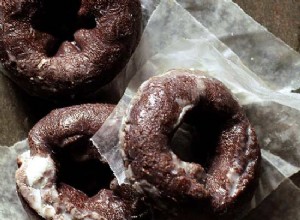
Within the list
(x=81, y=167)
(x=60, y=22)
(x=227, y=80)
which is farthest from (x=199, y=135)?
(x=60, y=22)

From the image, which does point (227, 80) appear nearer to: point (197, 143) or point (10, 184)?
point (197, 143)

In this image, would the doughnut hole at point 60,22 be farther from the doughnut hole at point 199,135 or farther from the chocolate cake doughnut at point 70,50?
the doughnut hole at point 199,135

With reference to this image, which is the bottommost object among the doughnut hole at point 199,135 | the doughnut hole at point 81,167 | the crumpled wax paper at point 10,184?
the crumpled wax paper at point 10,184

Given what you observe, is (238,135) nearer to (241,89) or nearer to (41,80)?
(241,89)

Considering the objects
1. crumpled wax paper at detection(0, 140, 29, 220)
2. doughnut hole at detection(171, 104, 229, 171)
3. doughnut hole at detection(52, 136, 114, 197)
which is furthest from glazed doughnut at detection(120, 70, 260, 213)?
crumpled wax paper at detection(0, 140, 29, 220)

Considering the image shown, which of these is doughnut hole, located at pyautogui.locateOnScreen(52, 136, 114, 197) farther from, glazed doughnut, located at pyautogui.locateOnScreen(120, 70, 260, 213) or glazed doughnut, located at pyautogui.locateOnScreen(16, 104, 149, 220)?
glazed doughnut, located at pyautogui.locateOnScreen(120, 70, 260, 213)

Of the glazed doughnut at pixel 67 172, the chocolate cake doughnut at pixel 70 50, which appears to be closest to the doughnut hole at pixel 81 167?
the glazed doughnut at pixel 67 172
